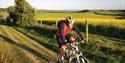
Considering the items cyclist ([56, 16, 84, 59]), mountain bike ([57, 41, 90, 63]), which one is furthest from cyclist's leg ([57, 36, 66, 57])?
mountain bike ([57, 41, 90, 63])

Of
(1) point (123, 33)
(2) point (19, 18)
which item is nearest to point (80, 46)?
(1) point (123, 33)

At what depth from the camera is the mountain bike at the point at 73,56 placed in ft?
37.0

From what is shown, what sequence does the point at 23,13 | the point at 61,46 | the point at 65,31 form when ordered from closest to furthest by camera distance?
1. the point at 65,31
2. the point at 61,46
3. the point at 23,13

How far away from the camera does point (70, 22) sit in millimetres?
11258

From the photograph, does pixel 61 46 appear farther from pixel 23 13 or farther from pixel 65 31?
pixel 23 13

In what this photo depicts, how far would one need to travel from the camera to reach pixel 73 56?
457 inches

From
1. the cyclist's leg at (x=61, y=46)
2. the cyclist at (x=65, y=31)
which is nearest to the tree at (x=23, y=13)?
the cyclist's leg at (x=61, y=46)

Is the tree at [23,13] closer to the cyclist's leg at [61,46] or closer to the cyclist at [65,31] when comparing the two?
the cyclist's leg at [61,46]

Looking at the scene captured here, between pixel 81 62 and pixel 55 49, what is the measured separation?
8.45m

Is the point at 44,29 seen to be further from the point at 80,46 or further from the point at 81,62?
the point at 81,62

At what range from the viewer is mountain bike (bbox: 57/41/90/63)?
11289mm

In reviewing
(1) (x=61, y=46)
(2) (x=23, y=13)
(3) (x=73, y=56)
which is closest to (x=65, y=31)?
(1) (x=61, y=46)

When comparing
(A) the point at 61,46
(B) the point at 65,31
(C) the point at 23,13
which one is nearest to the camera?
(B) the point at 65,31

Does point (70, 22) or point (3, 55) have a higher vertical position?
point (70, 22)
